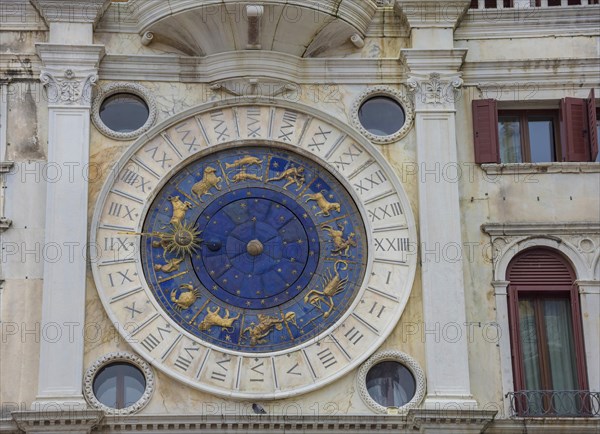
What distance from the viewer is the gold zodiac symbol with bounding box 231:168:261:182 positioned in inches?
932

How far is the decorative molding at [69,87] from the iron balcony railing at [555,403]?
7146mm

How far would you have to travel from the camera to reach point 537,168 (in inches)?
935

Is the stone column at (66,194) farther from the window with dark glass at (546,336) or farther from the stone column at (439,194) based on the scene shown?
the window with dark glass at (546,336)

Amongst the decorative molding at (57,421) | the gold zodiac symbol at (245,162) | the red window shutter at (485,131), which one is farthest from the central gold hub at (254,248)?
the red window shutter at (485,131)

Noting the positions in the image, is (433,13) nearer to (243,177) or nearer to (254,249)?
(243,177)

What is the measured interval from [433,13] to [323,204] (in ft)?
10.5

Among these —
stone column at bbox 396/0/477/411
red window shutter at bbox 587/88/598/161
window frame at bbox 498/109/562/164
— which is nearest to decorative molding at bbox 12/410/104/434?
stone column at bbox 396/0/477/411

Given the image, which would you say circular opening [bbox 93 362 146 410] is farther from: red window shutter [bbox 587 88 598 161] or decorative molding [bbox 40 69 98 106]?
red window shutter [bbox 587 88 598 161]

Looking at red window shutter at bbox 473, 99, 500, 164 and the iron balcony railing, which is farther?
red window shutter at bbox 473, 99, 500, 164

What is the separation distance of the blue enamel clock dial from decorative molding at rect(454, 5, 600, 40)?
123 inches

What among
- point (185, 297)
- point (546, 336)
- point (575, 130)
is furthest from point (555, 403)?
point (185, 297)

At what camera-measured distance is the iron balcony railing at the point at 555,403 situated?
2252 centimetres

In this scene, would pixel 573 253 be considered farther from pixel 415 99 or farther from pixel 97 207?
pixel 97 207

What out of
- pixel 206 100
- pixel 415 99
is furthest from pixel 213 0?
pixel 415 99
